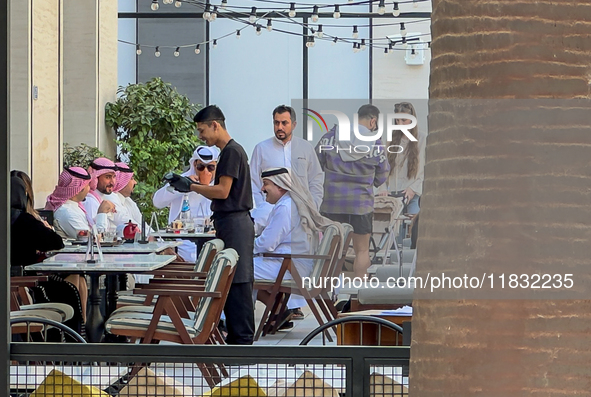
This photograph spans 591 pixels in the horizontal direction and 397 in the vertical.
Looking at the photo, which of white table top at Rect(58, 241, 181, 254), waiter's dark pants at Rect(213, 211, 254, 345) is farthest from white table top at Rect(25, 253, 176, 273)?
waiter's dark pants at Rect(213, 211, 254, 345)

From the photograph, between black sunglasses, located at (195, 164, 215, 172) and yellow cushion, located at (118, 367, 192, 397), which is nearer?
yellow cushion, located at (118, 367, 192, 397)

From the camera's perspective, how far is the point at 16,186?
4.88 meters

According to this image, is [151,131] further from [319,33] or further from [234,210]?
[234,210]

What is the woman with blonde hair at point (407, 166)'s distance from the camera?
1.64 m

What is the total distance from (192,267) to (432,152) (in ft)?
15.2

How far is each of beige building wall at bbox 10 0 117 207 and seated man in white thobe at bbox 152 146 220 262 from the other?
1.44 metres

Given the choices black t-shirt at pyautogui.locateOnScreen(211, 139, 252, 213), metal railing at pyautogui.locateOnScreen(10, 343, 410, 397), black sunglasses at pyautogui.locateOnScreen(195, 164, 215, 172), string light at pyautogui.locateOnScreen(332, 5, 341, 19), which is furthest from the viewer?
string light at pyautogui.locateOnScreen(332, 5, 341, 19)

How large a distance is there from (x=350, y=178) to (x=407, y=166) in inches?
5.3

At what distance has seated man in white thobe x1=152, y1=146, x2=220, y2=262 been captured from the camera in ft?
24.3

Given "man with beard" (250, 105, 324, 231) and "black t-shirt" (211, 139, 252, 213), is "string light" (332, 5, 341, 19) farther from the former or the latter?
"black t-shirt" (211, 139, 252, 213)

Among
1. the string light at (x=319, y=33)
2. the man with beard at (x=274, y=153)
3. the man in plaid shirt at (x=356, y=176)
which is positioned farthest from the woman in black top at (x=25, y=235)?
the string light at (x=319, y=33)

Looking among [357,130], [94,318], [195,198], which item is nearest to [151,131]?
[195,198]

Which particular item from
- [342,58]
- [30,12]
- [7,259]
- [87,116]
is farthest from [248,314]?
[342,58]

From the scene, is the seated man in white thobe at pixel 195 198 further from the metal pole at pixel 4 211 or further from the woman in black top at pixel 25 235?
the metal pole at pixel 4 211
